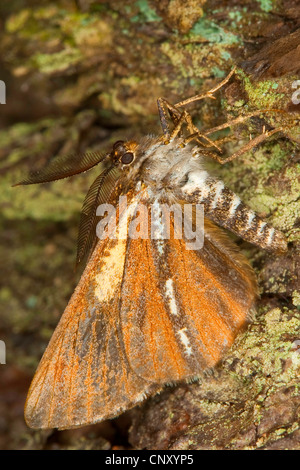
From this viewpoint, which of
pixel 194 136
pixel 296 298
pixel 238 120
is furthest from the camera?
pixel 194 136

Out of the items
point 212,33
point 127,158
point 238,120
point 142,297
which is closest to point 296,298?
point 142,297

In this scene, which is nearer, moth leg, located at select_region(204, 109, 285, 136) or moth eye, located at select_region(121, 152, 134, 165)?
moth leg, located at select_region(204, 109, 285, 136)

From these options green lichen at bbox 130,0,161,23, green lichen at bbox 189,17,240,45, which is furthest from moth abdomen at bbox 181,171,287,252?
green lichen at bbox 130,0,161,23

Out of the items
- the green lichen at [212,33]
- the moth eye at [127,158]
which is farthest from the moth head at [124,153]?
the green lichen at [212,33]

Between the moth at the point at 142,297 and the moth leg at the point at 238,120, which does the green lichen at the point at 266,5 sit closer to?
the moth at the point at 142,297

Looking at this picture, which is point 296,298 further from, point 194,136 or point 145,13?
point 145,13

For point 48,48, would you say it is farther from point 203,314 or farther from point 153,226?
point 203,314

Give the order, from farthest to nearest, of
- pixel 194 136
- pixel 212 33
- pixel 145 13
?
pixel 145 13, pixel 212 33, pixel 194 136

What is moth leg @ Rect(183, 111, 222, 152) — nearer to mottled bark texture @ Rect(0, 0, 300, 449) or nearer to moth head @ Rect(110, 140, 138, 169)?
mottled bark texture @ Rect(0, 0, 300, 449)
